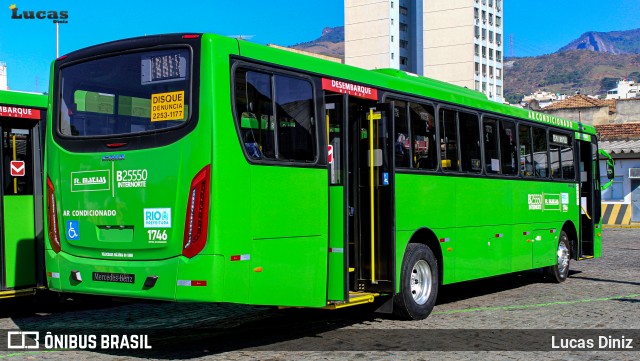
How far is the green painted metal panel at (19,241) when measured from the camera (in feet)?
35.9

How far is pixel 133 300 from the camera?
844cm

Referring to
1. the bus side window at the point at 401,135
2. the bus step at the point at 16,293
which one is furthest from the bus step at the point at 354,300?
the bus step at the point at 16,293

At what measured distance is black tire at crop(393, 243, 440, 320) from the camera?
1063 centimetres

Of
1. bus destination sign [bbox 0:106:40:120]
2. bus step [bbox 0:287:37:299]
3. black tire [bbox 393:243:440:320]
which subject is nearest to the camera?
black tire [bbox 393:243:440:320]

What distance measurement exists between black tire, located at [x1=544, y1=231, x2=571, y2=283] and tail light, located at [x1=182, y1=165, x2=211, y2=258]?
31.9 ft

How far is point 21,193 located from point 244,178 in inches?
178

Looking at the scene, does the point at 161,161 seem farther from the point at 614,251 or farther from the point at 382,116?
the point at 614,251

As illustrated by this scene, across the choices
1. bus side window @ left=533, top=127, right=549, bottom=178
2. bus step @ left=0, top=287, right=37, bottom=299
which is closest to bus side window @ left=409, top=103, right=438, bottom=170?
bus side window @ left=533, top=127, right=549, bottom=178

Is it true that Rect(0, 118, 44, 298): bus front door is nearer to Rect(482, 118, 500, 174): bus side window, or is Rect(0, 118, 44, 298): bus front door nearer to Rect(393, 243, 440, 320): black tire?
Rect(393, 243, 440, 320): black tire

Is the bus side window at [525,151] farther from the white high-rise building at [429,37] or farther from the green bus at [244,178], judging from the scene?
the white high-rise building at [429,37]

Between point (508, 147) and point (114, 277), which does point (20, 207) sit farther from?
point (508, 147)

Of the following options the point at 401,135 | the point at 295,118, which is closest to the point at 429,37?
the point at 401,135

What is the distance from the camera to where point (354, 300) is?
9.62m

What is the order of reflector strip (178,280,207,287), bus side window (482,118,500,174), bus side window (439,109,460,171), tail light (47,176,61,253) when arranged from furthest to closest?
1. bus side window (482,118,500,174)
2. bus side window (439,109,460,171)
3. tail light (47,176,61,253)
4. reflector strip (178,280,207,287)
